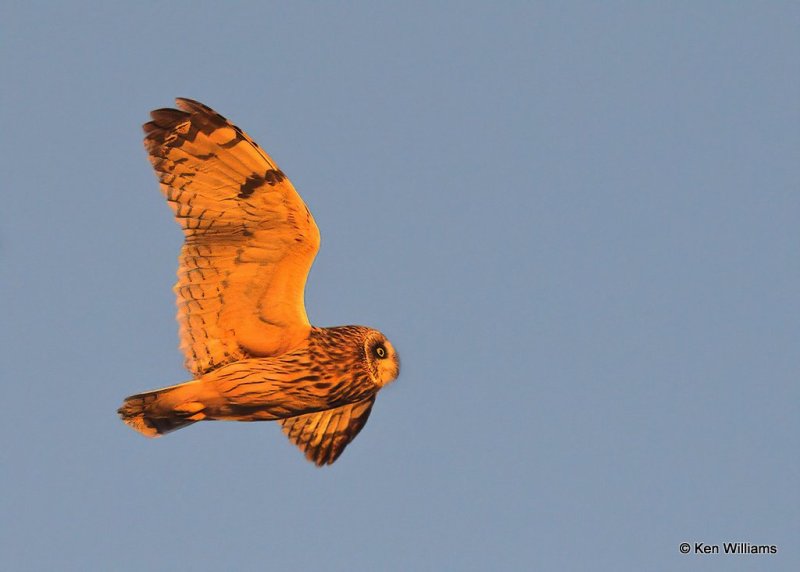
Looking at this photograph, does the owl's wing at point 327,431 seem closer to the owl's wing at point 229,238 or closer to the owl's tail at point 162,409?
the owl's wing at point 229,238

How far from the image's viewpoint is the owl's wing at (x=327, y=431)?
35.6 feet

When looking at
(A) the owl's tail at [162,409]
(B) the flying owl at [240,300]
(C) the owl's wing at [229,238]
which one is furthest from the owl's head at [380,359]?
(A) the owl's tail at [162,409]

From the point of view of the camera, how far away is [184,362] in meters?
9.51

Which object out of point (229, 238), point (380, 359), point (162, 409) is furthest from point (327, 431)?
point (229, 238)

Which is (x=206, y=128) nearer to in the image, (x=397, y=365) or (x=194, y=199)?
(x=194, y=199)

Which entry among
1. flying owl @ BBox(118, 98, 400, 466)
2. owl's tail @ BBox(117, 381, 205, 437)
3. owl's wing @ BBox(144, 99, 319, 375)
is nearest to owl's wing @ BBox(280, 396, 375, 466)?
flying owl @ BBox(118, 98, 400, 466)

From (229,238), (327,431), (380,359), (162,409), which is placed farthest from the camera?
(327,431)

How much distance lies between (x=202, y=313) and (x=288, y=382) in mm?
845

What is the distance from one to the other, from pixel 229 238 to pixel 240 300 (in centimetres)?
50

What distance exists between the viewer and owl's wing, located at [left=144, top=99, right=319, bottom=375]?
9.05m

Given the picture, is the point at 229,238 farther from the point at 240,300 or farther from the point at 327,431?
the point at 327,431

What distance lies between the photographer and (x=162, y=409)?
9.40 m

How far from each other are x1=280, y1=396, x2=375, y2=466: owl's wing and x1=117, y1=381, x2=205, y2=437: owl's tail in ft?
5.09

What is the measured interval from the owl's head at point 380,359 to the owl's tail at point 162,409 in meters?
1.28
